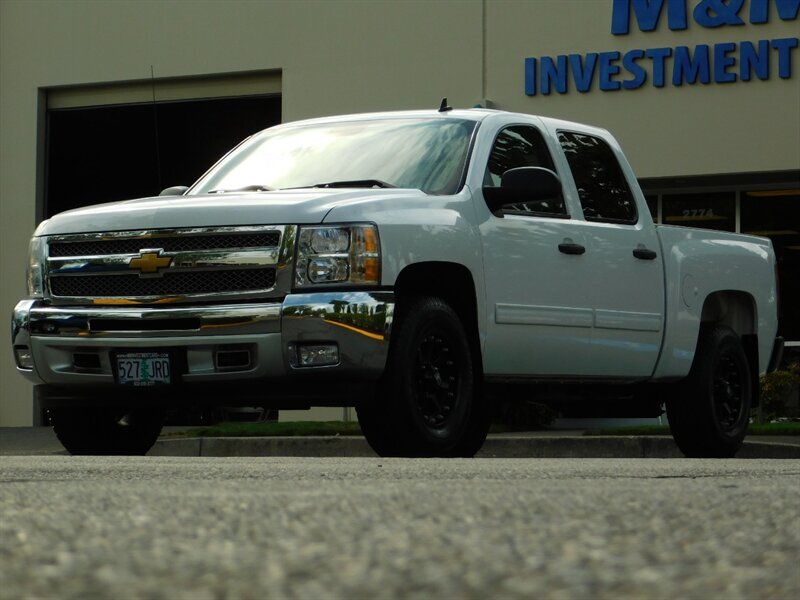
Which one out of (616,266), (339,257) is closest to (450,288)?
(339,257)

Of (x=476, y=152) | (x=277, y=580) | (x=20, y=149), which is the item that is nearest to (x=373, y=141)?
(x=476, y=152)

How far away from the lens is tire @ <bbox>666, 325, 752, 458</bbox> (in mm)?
9984

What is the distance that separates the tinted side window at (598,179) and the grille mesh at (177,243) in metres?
2.39

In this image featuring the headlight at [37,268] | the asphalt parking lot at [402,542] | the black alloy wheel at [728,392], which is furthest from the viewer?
the black alloy wheel at [728,392]

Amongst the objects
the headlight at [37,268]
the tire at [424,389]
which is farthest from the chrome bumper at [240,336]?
the headlight at [37,268]

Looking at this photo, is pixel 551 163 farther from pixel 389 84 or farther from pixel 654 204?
pixel 389 84

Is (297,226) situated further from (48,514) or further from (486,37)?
(486,37)

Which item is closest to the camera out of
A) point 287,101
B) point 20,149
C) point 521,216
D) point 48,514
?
point 48,514

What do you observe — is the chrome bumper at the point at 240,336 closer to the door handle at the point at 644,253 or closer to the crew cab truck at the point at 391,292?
the crew cab truck at the point at 391,292

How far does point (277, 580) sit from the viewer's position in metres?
2.13

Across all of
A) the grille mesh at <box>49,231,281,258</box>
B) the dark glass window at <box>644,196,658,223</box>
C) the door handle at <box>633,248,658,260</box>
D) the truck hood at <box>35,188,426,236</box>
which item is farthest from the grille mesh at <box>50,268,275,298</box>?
the dark glass window at <box>644,196,658,223</box>

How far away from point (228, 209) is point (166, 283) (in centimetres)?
50

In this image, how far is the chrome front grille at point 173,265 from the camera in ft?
25.6

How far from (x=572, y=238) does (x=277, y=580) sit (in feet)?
23.3
